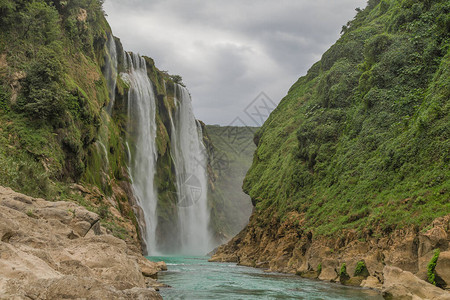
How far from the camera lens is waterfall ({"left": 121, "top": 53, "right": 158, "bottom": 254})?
47.0 m

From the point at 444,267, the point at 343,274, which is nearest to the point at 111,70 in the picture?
the point at 343,274

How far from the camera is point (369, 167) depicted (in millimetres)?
23172

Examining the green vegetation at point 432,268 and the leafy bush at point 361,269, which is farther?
the leafy bush at point 361,269

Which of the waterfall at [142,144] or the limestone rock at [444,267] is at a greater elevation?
the waterfall at [142,144]

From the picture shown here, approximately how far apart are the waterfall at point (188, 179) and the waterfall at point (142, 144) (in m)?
11.2

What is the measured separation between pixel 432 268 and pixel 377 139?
13933 millimetres

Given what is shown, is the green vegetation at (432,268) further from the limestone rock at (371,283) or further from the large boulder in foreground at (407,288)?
the limestone rock at (371,283)

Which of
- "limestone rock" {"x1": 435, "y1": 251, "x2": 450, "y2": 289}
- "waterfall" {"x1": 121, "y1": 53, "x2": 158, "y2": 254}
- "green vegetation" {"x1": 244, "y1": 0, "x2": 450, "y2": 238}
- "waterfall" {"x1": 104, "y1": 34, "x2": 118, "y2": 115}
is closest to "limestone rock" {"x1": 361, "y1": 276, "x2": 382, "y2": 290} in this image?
"green vegetation" {"x1": 244, "y1": 0, "x2": 450, "y2": 238}

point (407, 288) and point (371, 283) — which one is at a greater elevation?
point (407, 288)

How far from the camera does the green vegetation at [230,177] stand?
86.2 m

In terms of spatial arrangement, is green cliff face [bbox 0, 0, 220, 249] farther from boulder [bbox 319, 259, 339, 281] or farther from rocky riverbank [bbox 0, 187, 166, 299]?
boulder [bbox 319, 259, 339, 281]

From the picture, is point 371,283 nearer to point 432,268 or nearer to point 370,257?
point 370,257

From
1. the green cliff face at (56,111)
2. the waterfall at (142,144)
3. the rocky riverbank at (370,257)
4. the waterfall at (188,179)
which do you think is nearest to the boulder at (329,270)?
the rocky riverbank at (370,257)

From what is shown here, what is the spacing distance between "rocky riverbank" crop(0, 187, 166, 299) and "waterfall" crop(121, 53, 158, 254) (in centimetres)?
3382
